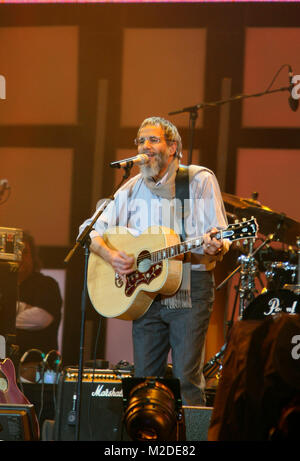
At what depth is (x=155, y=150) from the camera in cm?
402

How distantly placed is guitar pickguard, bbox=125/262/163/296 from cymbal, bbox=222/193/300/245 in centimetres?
141

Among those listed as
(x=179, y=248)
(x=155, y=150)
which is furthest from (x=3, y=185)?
(x=179, y=248)

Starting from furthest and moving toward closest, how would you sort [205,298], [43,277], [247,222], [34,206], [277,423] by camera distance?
[34,206], [43,277], [205,298], [247,222], [277,423]

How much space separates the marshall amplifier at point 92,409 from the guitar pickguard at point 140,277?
589 mm

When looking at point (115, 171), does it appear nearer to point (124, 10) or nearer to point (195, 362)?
point (124, 10)

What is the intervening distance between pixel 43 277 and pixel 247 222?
2.83m

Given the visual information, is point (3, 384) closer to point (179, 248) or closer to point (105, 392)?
point (105, 392)

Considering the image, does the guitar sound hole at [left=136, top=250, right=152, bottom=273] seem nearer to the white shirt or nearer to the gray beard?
the white shirt

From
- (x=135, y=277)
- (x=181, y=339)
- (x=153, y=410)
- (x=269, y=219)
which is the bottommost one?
(x=153, y=410)

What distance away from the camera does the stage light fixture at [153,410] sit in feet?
9.45

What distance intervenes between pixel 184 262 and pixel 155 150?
0.73 m

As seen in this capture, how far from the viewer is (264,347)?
2.68 m

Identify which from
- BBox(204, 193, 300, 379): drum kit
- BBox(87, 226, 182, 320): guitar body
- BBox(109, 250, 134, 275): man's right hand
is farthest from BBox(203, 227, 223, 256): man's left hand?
BBox(204, 193, 300, 379): drum kit

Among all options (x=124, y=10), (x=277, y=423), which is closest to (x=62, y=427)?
(x=277, y=423)
